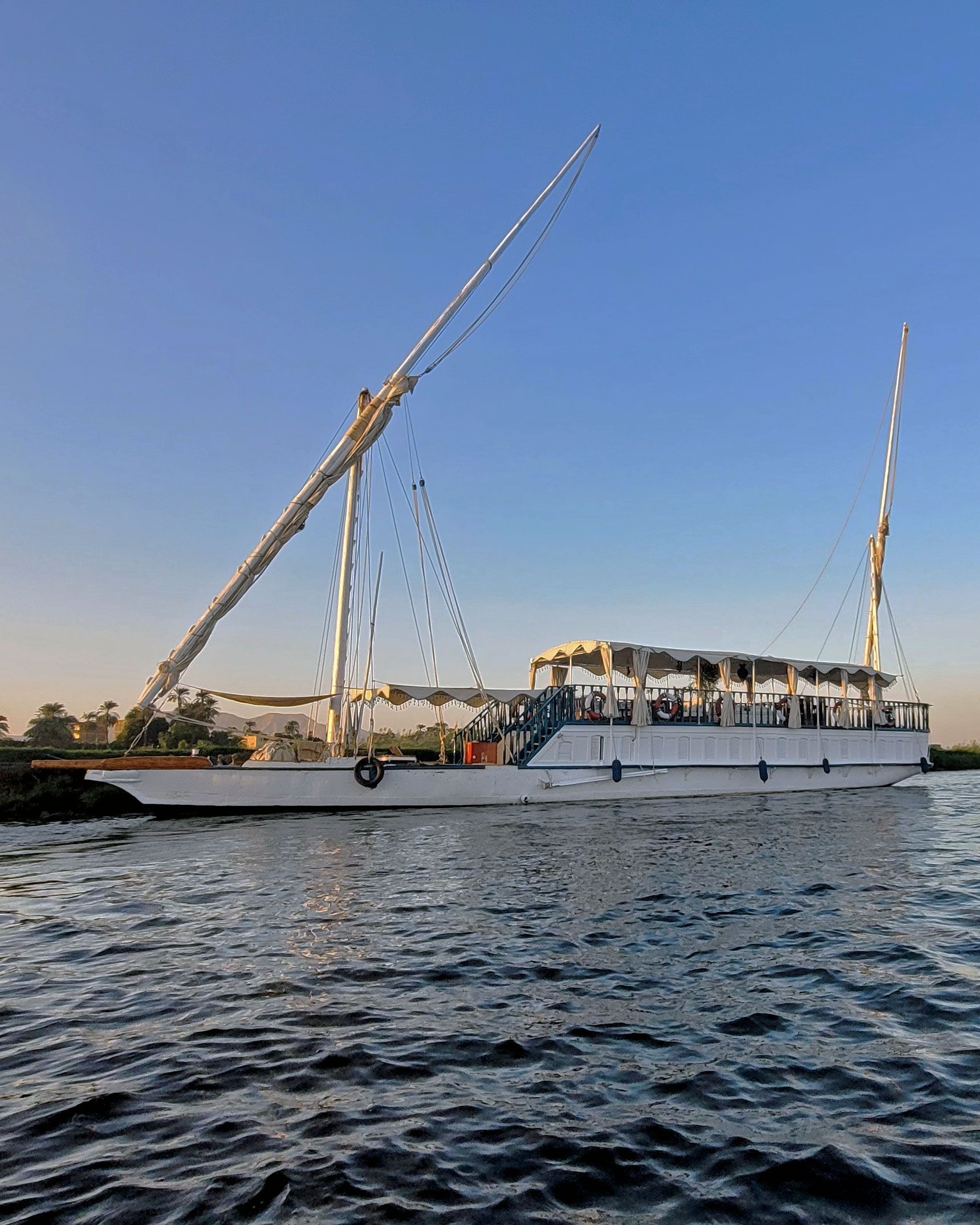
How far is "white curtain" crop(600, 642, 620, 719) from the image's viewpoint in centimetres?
2872

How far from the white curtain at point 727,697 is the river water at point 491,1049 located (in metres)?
17.7

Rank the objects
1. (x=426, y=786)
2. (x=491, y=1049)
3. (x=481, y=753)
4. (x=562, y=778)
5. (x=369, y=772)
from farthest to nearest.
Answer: (x=481, y=753) < (x=562, y=778) < (x=426, y=786) < (x=369, y=772) < (x=491, y=1049)

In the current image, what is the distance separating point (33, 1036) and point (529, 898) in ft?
22.4

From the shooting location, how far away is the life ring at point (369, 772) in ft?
80.1

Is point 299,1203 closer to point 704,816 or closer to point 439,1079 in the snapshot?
point 439,1079

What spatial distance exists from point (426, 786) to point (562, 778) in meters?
5.05

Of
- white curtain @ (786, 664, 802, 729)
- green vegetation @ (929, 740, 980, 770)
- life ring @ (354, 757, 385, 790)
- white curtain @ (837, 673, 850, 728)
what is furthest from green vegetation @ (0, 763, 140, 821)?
green vegetation @ (929, 740, 980, 770)

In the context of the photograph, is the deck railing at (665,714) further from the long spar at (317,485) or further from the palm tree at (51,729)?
the palm tree at (51,729)

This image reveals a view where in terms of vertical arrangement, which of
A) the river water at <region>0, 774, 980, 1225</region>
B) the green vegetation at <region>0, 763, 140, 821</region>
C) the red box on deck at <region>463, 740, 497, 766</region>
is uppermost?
the red box on deck at <region>463, 740, 497, 766</region>

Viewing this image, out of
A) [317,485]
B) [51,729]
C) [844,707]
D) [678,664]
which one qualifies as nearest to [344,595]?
[317,485]

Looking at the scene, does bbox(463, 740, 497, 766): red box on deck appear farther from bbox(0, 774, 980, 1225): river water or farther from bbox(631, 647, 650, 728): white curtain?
bbox(0, 774, 980, 1225): river water

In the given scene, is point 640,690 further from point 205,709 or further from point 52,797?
point 205,709

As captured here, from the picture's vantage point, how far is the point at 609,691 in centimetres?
2884

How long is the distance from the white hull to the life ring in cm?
22
